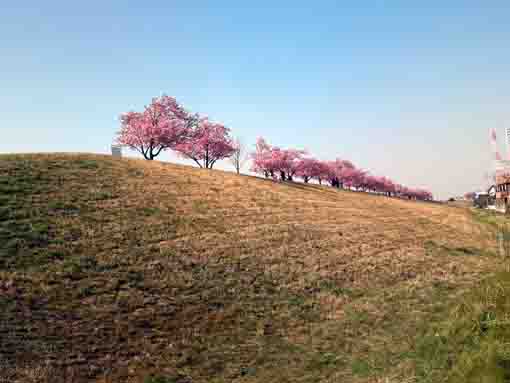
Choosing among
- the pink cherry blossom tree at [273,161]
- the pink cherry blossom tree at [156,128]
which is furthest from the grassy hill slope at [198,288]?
the pink cherry blossom tree at [273,161]

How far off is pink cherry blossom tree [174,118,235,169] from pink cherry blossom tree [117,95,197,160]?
202 cm

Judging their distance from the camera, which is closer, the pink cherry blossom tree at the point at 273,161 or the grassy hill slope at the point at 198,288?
the grassy hill slope at the point at 198,288

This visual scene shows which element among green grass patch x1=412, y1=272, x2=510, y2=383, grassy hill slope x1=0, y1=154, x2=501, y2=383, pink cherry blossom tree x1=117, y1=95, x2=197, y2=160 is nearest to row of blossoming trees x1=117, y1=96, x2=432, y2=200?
pink cherry blossom tree x1=117, y1=95, x2=197, y2=160

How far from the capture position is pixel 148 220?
71.2ft

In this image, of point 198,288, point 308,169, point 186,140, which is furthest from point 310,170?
point 198,288

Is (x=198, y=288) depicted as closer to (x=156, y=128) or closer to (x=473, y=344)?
(x=473, y=344)

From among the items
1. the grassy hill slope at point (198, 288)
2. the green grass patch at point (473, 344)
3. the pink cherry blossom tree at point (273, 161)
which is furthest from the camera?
the pink cherry blossom tree at point (273, 161)

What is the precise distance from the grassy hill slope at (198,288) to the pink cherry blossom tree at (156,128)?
96.5ft

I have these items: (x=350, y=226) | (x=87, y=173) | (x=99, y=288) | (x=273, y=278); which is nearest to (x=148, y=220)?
(x=99, y=288)

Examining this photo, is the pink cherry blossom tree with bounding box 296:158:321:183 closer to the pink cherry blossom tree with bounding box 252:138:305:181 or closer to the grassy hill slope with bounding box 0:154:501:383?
the pink cherry blossom tree with bounding box 252:138:305:181

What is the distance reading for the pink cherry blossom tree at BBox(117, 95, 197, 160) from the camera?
5750cm

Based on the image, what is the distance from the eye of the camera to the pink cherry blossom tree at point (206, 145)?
6525 cm

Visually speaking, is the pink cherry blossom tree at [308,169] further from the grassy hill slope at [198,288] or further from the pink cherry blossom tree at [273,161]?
the grassy hill slope at [198,288]

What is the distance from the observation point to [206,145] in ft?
219
